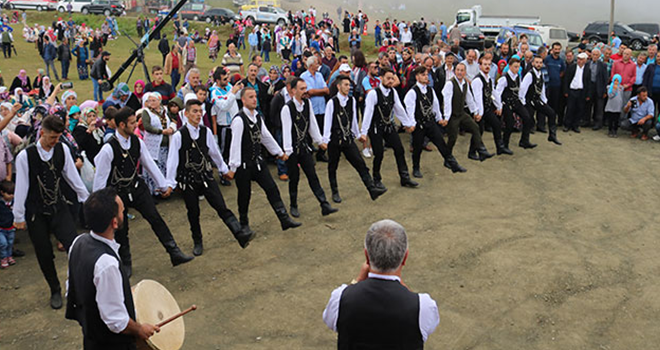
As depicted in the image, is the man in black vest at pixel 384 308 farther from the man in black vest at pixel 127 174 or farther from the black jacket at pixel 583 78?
the black jacket at pixel 583 78

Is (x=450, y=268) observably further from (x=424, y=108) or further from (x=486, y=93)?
(x=486, y=93)

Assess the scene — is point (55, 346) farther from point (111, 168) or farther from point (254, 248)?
point (254, 248)

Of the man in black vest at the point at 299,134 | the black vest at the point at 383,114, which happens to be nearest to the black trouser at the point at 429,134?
the black vest at the point at 383,114

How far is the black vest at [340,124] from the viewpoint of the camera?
26.8ft

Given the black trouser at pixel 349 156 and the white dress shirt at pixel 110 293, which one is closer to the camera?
the white dress shirt at pixel 110 293

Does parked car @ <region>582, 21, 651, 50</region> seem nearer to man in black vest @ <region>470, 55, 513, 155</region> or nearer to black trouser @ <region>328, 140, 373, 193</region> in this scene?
man in black vest @ <region>470, 55, 513, 155</region>

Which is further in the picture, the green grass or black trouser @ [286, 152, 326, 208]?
the green grass

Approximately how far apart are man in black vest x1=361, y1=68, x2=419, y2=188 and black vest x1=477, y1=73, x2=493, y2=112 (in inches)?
74.4

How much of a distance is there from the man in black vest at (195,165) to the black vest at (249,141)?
1.07 feet

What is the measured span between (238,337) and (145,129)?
4.08 meters

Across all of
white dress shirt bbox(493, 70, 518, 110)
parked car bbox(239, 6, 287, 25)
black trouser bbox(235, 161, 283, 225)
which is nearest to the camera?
black trouser bbox(235, 161, 283, 225)

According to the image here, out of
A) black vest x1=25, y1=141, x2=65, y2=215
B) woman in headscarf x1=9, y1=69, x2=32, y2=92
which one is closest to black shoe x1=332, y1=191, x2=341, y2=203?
black vest x1=25, y1=141, x2=65, y2=215

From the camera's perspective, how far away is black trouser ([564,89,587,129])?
12898mm

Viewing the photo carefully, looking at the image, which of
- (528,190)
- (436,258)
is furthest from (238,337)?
(528,190)
